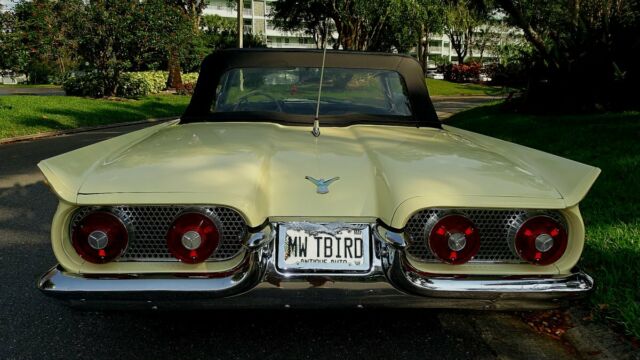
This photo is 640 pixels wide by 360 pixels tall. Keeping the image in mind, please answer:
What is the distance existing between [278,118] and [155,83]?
2395 cm

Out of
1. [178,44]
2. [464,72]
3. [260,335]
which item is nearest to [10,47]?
[178,44]

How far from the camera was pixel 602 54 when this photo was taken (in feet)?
37.7

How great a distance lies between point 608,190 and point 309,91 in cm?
344

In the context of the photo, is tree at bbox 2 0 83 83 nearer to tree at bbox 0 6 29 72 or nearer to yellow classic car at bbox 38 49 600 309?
tree at bbox 0 6 29 72

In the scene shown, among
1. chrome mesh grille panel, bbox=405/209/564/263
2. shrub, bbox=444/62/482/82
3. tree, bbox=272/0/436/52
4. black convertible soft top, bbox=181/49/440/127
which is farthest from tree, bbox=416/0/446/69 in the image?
chrome mesh grille panel, bbox=405/209/564/263

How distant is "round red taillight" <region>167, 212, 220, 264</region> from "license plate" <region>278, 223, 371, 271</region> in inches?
10.8

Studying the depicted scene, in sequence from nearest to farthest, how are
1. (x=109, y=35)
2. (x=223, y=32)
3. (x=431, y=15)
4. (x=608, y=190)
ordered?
1. (x=608, y=190)
2. (x=109, y=35)
3. (x=431, y=15)
4. (x=223, y=32)

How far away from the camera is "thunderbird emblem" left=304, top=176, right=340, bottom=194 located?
210 cm

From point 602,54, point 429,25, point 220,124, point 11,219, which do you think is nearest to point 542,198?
point 220,124

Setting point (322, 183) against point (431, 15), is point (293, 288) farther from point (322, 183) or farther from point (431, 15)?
point (431, 15)

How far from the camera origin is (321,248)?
2.06 meters

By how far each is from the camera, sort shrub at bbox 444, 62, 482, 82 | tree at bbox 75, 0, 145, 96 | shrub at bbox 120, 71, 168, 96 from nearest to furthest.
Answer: tree at bbox 75, 0, 145, 96, shrub at bbox 120, 71, 168, 96, shrub at bbox 444, 62, 482, 82

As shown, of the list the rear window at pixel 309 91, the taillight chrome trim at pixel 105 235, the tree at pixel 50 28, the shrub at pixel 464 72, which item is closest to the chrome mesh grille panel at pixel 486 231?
the taillight chrome trim at pixel 105 235

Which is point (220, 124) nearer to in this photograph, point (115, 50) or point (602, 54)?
point (602, 54)
